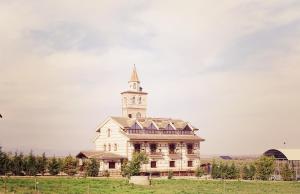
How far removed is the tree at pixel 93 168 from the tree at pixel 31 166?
24.6 ft

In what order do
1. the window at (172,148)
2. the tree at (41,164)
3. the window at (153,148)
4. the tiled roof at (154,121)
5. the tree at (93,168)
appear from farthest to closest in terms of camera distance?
the window at (172,148), the tiled roof at (154,121), the window at (153,148), the tree at (93,168), the tree at (41,164)

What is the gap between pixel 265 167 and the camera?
61.8 meters

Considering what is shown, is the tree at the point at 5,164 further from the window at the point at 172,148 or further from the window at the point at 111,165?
the window at the point at 172,148

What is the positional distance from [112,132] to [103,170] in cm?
800

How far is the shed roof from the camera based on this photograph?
2628 inches

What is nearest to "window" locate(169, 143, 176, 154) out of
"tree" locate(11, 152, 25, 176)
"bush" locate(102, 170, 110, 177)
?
"bush" locate(102, 170, 110, 177)

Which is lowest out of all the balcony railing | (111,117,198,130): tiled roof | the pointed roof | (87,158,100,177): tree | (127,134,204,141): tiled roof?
(87,158,100,177): tree

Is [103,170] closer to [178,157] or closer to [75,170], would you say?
[75,170]

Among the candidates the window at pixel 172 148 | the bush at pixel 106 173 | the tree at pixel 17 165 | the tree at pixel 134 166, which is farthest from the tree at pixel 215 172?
the tree at pixel 17 165

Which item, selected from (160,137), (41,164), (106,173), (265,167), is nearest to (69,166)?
(41,164)

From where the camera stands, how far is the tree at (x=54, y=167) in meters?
61.9

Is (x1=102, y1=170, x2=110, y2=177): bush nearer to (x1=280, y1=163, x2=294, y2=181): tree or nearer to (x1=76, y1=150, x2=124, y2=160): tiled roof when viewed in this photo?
(x1=76, y1=150, x2=124, y2=160): tiled roof

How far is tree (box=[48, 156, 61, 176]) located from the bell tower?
22.9 m

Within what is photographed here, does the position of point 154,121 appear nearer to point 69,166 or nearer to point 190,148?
point 190,148
